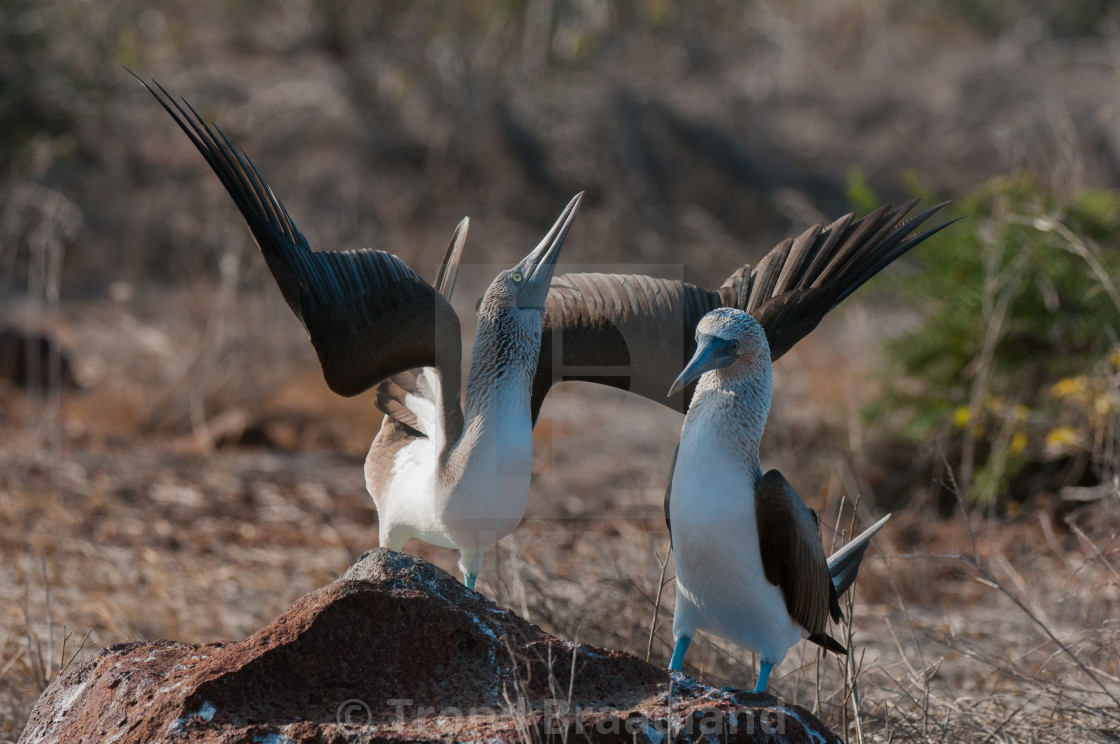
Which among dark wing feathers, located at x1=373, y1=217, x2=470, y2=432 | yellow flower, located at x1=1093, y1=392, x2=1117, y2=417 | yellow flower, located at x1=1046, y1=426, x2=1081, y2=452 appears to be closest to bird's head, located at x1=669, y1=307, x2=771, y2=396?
dark wing feathers, located at x1=373, y1=217, x2=470, y2=432

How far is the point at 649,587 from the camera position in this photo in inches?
176

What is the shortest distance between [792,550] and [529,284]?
1.14 m

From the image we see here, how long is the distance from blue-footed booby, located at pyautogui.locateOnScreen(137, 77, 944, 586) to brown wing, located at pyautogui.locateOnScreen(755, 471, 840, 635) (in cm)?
75

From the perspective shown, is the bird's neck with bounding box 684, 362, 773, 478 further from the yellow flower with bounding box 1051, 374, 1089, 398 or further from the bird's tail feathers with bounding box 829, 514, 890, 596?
the yellow flower with bounding box 1051, 374, 1089, 398

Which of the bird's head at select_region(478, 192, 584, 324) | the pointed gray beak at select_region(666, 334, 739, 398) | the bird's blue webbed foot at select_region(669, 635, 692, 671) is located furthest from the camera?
the bird's head at select_region(478, 192, 584, 324)

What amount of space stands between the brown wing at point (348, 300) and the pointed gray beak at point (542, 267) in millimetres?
234

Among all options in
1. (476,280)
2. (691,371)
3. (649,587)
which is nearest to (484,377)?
(691,371)

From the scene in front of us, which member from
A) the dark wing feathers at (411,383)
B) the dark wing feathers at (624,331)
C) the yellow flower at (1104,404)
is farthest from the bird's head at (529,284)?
the yellow flower at (1104,404)

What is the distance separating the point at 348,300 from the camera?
3262 mm

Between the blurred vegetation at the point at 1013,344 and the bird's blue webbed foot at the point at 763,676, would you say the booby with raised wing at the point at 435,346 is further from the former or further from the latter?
the blurred vegetation at the point at 1013,344

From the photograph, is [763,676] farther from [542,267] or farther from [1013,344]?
[1013,344]

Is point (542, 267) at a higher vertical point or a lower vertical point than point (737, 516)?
higher

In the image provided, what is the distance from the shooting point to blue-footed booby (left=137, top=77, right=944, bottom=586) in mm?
3172

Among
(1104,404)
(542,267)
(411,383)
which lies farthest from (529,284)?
(1104,404)
